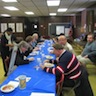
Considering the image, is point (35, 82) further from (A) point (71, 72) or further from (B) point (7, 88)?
(A) point (71, 72)

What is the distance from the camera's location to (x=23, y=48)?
9.96ft

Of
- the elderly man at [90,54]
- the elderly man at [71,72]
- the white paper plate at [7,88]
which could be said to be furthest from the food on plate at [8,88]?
the elderly man at [90,54]

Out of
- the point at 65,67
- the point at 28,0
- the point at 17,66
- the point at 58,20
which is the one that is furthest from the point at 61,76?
the point at 58,20

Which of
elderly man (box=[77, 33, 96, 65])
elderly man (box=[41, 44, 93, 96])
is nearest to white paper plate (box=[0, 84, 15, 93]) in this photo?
elderly man (box=[41, 44, 93, 96])

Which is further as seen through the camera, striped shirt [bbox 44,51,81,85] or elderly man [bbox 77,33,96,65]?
elderly man [bbox 77,33,96,65]

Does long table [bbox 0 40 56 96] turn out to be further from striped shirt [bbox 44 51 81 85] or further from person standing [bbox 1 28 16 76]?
person standing [bbox 1 28 16 76]

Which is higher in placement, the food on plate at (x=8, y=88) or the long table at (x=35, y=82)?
the food on plate at (x=8, y=88)

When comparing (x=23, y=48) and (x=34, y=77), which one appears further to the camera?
(x=23, y=48)

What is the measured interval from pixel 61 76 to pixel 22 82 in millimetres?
729

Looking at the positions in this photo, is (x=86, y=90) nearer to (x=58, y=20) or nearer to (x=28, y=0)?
(x=28, y=0)

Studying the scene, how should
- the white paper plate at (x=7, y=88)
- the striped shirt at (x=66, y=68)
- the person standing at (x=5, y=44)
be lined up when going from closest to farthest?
the white paper plate at (x=7, y=88)
the striped shirt at (x=66, y=68)
the person standing at (x=5, y=44)

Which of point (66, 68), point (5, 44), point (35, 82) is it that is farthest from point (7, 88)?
point (5, 44)

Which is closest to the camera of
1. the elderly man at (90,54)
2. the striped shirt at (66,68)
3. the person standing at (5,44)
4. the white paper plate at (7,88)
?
the white paper plate at (7,88)

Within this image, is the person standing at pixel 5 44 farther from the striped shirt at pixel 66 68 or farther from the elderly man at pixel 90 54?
the striped shirt at pixel 66 68
